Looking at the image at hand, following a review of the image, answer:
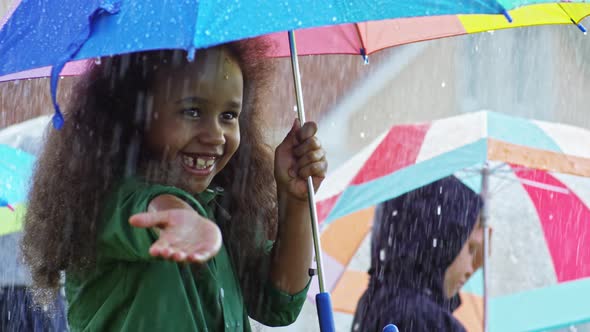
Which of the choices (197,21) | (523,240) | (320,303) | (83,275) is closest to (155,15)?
(197,21)

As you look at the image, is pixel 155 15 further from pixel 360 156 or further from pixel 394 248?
pixel 360 156

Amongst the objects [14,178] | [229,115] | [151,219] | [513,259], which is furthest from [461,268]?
[151,219]

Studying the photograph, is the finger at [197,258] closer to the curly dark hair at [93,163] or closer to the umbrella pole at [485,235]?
the curly dark hair at [93,163]

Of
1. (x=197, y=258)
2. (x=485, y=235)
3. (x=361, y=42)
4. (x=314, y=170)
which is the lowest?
(x=197, y=258)

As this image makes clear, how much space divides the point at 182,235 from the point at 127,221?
0.45m

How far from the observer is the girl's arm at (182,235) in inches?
76.5

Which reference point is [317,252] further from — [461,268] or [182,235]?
[461,268]

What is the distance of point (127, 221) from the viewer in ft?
8.00

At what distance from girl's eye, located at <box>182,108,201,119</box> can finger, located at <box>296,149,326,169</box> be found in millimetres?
395

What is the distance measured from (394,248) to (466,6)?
2.39 metres

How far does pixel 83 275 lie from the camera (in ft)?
8.71

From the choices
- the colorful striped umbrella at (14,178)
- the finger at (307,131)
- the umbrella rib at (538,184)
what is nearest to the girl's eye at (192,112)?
the finger at (307,131)

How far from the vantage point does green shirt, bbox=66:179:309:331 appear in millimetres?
2455

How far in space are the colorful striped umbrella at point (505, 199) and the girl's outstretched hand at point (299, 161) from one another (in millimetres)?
1848
